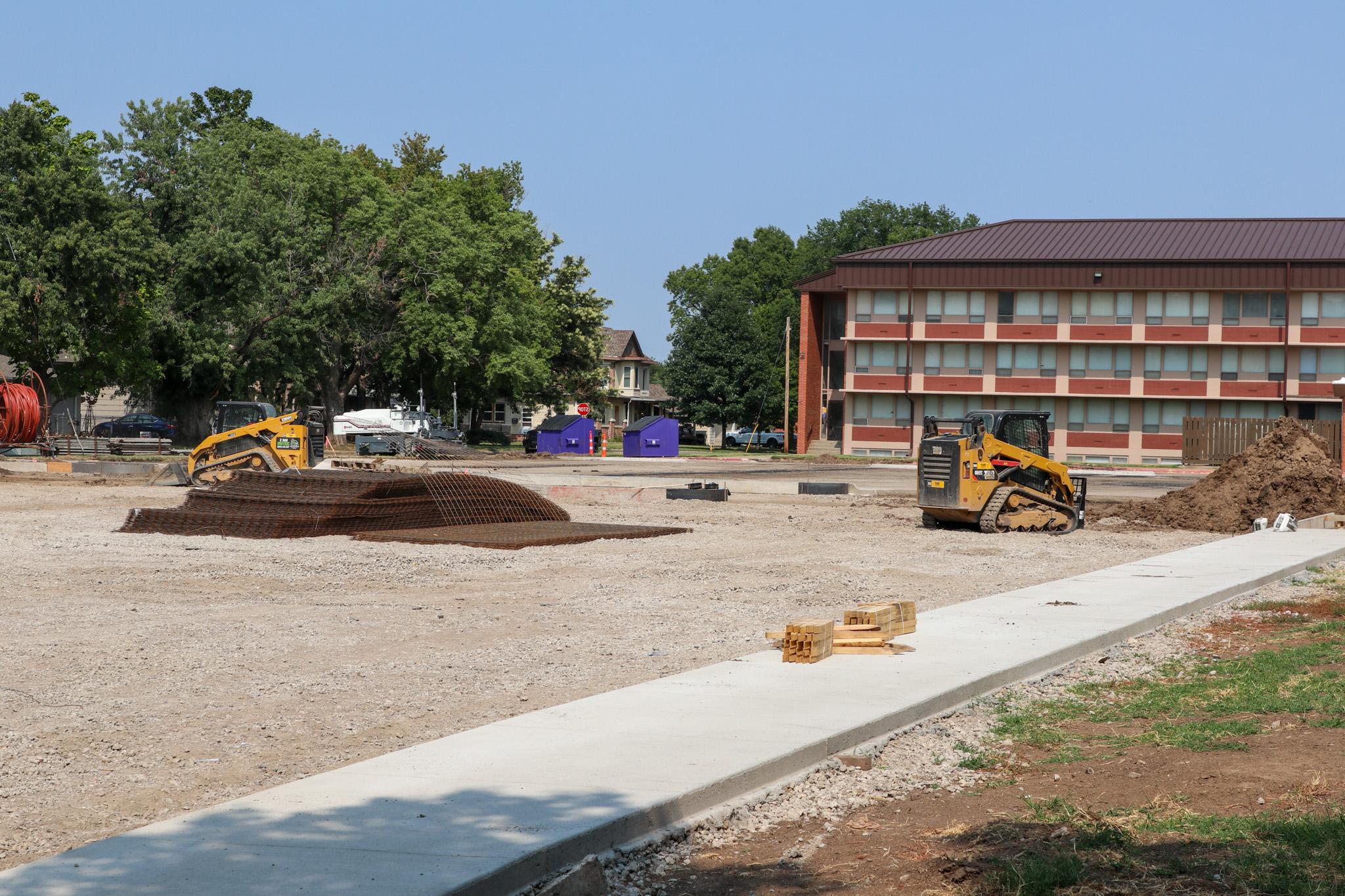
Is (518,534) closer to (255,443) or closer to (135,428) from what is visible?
(255,443)

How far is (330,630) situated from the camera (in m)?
13.7

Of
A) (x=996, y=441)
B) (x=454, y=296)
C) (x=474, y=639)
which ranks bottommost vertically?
(x=474, y=639)

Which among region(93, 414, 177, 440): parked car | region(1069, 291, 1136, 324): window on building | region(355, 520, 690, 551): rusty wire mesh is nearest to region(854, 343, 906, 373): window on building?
region(1069, 291, 1136, 324): window on building

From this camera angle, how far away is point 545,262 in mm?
92000

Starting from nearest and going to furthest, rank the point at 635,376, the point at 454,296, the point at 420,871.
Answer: the point at 420,871 < the point at 454,296 < the point at 635,376

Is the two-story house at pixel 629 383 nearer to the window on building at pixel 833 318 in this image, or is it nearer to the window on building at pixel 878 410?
the window on building at pixel 833 318

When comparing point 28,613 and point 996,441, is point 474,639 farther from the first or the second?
point 996,441

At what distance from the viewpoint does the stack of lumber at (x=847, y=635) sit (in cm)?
1132

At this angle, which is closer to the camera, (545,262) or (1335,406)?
(1335,406)

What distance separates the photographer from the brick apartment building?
2904 inches

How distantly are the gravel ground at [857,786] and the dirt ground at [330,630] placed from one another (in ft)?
8.10

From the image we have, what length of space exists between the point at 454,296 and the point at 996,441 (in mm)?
47834

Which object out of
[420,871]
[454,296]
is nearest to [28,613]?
[420,871]

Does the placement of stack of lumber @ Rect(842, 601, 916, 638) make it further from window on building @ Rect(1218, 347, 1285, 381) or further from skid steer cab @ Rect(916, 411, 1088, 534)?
window on building @ Rect(1218, 347, 1285, 381)
